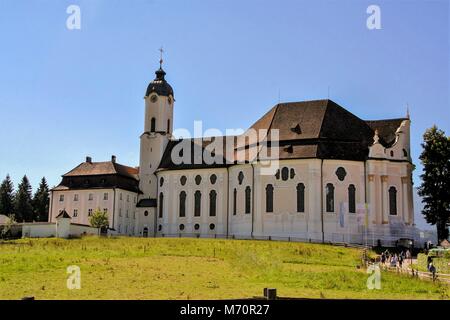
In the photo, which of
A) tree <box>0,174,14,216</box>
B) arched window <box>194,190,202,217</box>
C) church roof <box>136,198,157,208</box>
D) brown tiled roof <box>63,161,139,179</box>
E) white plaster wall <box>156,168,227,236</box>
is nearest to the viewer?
white plaster wall <box>156,168,227,236</box>

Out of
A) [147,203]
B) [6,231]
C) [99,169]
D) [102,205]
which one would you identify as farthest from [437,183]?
[6,231]

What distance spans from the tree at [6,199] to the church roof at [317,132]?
4540 centimetres

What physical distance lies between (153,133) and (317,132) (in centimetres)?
2268

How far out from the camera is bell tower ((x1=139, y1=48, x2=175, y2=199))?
72.6 meters

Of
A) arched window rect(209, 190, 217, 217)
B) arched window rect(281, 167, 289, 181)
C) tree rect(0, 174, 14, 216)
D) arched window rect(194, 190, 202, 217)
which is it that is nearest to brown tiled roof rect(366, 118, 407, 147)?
arched window rect(281, 167, 289, 181)

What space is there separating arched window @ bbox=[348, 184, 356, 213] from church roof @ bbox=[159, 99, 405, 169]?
2992mm

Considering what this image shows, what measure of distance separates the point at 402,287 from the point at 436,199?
3317 cm

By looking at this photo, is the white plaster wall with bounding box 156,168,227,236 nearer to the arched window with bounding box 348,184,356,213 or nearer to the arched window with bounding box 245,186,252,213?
the arched window with bounding box 245,186,252,213

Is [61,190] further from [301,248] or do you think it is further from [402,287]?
[402,287]

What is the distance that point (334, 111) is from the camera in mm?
63156

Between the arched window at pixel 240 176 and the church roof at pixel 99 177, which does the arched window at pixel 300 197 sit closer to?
the arched window at pixel 240 176

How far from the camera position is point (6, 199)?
324ft

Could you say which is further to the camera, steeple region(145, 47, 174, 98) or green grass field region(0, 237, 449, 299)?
steeple region(145, 47, 174, 98)

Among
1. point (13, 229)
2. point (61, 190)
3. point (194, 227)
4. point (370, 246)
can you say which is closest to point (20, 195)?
point (61, 190)
